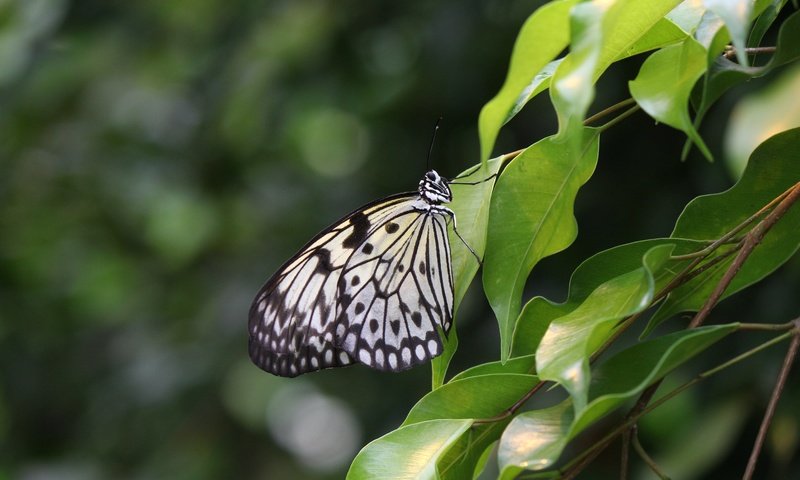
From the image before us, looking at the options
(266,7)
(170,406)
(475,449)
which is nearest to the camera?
(475,449)

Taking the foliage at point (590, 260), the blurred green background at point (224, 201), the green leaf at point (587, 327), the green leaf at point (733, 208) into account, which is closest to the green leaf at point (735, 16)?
the foliage at point (590, 260)

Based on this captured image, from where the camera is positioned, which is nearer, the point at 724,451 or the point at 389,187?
the point at 724,451

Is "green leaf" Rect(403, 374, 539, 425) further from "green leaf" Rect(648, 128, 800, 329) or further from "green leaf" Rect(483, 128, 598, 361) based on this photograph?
"green leaf" Rect(648, 128, 800, 329)

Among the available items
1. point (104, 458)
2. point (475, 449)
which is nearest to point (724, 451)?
point (475, 449)

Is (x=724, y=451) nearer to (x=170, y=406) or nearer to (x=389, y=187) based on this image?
(x=389, y=187)

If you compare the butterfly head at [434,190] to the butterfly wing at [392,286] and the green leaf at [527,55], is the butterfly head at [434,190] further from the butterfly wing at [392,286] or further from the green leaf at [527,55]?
the green leaf at [527,55]

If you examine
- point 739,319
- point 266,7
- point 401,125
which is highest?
point 266,7

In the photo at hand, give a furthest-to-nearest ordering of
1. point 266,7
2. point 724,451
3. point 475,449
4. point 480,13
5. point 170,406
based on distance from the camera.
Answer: point 170,406, point 266,7, point 480,13, point 724,451, point 475,449
